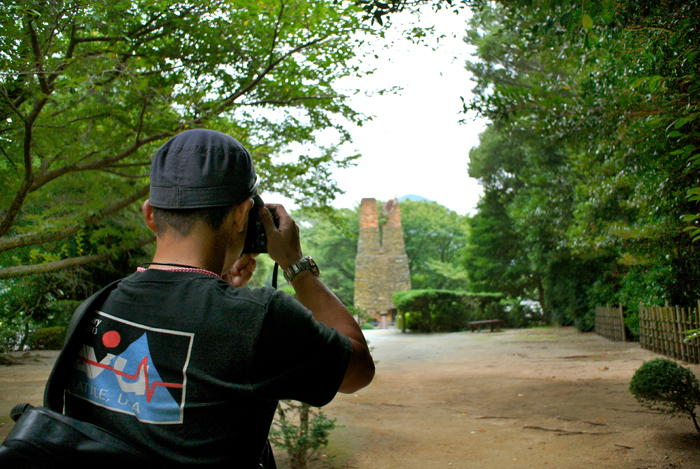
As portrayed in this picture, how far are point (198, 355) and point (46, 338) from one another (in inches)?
360

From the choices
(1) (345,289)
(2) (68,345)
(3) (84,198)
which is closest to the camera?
(2) (68,345)

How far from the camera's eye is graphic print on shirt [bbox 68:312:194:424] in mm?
938

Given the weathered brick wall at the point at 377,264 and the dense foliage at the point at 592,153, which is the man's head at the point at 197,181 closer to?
the dense foliage at the point at 592,153

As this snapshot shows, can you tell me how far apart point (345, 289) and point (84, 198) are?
33043 mm

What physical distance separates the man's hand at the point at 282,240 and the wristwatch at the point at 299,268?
0.01 meters

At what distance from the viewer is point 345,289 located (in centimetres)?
3828

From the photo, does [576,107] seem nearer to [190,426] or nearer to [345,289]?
[190,426]

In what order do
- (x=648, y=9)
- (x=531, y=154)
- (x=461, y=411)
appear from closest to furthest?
(x=648, y=9)
(x=461, y=411)
(x=531, y=154)

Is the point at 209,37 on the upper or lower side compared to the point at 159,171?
upper

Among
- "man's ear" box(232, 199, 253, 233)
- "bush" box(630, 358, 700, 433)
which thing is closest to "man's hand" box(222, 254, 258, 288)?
"man's ear" box(232, 199, 253, 233)

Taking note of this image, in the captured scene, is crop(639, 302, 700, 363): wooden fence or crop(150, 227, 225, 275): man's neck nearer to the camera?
crop(150, 227, 225, 275): man's neck

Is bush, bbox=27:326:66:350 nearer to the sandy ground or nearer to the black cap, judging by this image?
the sandy ground

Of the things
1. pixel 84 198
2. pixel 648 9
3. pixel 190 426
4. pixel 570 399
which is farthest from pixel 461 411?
pixel 190 426

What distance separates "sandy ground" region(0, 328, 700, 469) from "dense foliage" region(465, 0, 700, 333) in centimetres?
194
